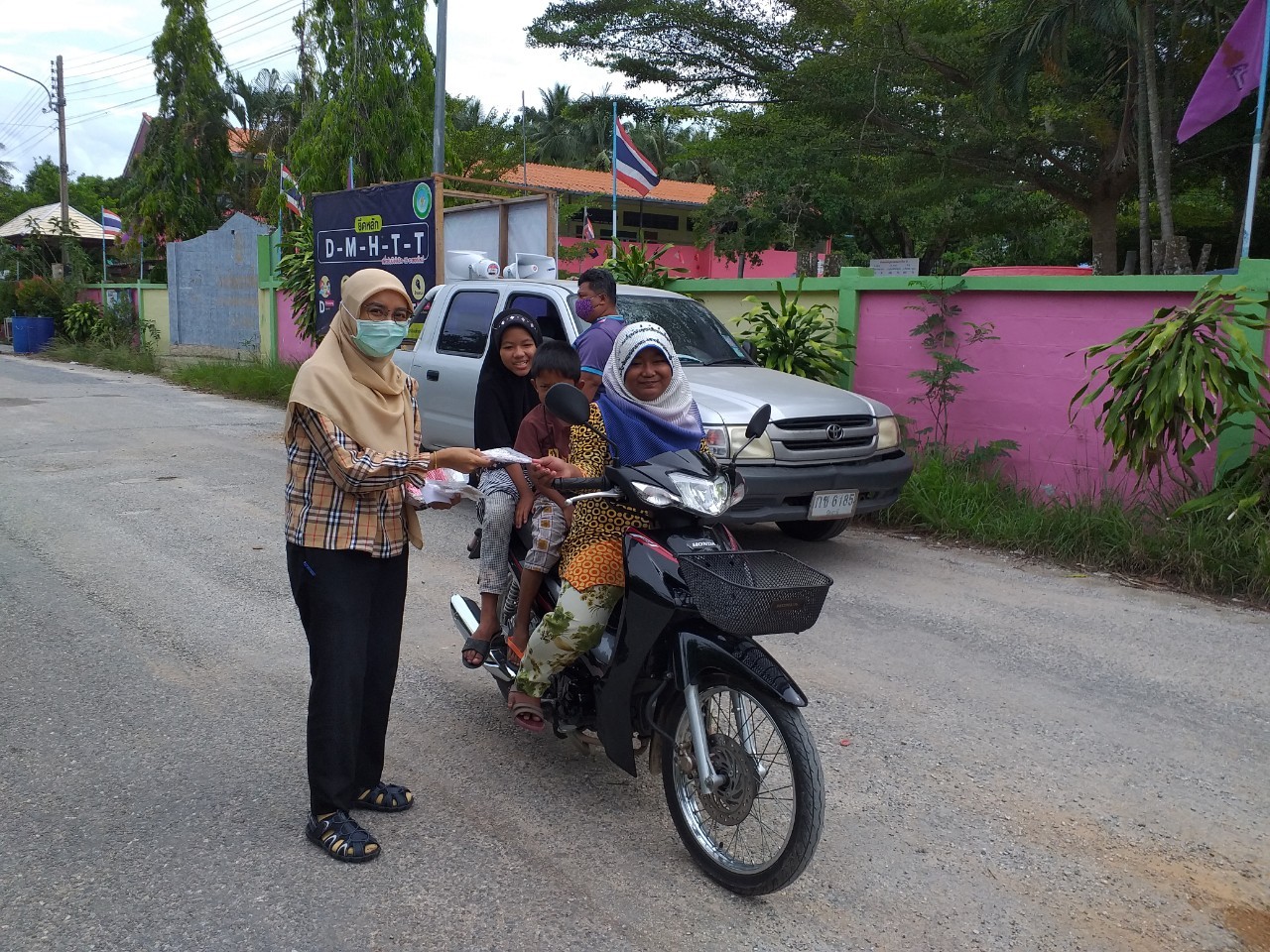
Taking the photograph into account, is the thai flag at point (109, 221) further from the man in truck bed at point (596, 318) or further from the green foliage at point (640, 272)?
the man in truck bed at point (596, 318)

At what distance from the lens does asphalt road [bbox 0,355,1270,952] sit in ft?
9.89

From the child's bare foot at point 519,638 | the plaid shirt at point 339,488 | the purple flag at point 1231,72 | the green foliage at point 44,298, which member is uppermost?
the purple flag at point 1231,72

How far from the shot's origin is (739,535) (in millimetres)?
8109

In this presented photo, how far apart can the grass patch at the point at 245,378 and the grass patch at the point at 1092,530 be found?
457 inches

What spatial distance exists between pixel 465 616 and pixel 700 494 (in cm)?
167

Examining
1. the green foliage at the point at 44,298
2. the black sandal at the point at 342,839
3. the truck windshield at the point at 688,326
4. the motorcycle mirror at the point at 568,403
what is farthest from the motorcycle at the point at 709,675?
the green foliage at the point at 44,298

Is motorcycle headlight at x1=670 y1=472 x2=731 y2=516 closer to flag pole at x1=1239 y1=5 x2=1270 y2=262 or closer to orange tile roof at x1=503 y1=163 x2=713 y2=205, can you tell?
flag pole at x1=1239 y1=5 x2=1270 y2=262

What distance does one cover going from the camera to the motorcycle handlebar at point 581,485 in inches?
131

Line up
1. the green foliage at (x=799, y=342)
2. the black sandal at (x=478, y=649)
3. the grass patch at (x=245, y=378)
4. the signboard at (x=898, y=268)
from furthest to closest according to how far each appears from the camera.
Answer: the grass patch at (x=245, y=378) < the signboard at (x=898, y=268) < the green foliage at (x=799, y=342) < the black sandal at (x=478, y=649)

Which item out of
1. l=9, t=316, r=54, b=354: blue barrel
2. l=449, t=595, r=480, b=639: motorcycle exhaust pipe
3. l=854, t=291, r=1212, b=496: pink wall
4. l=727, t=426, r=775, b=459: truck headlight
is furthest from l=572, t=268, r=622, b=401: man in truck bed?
l=9, t=316, r=54, b=354: blue barrel

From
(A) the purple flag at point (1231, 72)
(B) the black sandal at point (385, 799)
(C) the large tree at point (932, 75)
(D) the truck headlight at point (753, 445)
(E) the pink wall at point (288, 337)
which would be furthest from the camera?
(E) the pink wall at point (288, 337)

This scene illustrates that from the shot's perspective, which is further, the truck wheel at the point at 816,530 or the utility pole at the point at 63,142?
the utility pole at the point at 63,142

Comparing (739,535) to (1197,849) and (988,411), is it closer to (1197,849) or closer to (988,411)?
(988,411)

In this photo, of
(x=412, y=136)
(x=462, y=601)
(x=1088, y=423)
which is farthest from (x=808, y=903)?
(x=412, y=136)
